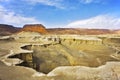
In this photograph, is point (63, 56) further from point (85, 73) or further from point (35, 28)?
point (35, 28)

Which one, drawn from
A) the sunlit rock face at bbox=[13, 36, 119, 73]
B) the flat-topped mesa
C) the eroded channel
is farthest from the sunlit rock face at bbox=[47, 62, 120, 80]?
the flat-topped mesa

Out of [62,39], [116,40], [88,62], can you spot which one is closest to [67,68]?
[88,62]

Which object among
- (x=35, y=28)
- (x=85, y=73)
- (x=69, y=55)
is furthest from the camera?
(x=35, y=28)

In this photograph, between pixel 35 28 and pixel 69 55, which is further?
pixel 35 28

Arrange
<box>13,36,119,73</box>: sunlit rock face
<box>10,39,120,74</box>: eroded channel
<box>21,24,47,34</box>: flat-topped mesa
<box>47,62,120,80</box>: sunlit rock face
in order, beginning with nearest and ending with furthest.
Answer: <box>47,62,120,80</box>: sunlit rock face → <box>10,39,120,74</box>: eroded channel → <box>13,36,119,73</box>: sunlit rock face → <box>21,24,47,34</box>: flat-topped mesa

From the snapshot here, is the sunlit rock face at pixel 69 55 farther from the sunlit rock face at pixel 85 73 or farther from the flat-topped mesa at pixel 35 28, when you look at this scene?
the flat-topped mesa at pixel 35 28

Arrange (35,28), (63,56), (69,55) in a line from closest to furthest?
(63,56)
(69,55)
(35,28)

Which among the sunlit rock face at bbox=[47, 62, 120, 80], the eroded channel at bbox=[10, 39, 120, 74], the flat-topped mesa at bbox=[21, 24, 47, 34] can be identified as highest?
the flat-topped mesa at bbox=[21, 24, 47, 34]

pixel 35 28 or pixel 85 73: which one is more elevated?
pixel 35 28

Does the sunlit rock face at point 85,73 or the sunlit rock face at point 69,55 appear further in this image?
the sunlit rock face at point 69,55

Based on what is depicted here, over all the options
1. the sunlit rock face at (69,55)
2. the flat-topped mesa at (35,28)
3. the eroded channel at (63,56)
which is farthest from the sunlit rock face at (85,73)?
the flat-topped mesa at (35,28)

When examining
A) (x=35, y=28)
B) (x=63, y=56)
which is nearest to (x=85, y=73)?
(x=63, y=56)

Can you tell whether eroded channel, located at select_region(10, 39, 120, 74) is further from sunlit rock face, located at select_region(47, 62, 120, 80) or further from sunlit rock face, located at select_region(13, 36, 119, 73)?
sunlit rock face, located at select_region(47, 62, 120, 80)

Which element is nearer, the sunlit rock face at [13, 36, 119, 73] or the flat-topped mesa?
the sunlit rock face at [13, 36, 119, 73]
